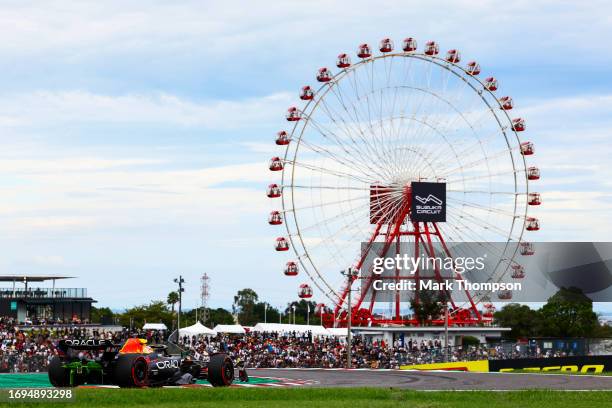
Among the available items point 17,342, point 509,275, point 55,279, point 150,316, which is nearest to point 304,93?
point 509,275

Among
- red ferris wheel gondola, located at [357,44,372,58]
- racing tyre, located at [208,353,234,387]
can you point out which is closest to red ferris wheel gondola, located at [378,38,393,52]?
red ferris wheel gondola, located at [357,44,372,58]

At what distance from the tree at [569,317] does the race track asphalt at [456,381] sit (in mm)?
78725

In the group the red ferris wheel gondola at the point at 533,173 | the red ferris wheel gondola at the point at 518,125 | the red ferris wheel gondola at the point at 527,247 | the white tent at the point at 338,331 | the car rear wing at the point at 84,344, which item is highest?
the red ferris wheel gondola at the point at 518,125

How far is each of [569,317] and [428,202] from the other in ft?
177

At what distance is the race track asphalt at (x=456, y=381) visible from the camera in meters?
38.4

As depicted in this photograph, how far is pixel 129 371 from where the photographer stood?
108ft

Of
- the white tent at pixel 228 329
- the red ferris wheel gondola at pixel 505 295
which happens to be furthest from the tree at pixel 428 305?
the white tent at pixel 228 329

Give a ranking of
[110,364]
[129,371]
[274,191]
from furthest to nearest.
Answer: [274,191] → [110,364] → [129,371]

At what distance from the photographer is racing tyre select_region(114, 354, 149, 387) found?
1292 inches

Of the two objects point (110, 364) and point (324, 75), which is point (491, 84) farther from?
point (110, 364)

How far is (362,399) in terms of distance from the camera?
30.5 meters

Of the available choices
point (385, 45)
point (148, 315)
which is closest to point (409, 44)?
point (385, 45)

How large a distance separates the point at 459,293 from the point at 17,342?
125ft

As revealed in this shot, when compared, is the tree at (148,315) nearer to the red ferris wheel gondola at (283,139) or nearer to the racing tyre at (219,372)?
the red ferris wheel gondola at (283,139)
